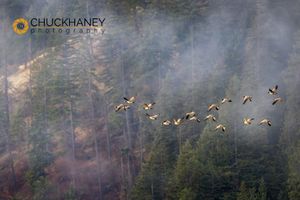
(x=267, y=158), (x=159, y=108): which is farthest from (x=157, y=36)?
(x=267, y=158)

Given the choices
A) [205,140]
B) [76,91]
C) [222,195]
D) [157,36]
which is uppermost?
[157,36]

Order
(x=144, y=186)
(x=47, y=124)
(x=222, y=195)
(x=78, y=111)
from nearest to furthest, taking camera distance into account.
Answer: (x=222, y=195) → (x=144, y=186) → (x=47, y=124) → (x=78, y=111)

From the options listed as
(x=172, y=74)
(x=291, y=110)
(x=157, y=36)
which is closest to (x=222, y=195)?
(x=291, y=110)

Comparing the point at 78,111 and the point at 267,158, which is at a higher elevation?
the point at 78,111

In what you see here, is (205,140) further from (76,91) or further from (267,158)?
(76,91)

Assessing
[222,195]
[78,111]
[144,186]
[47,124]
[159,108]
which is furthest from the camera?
[78,111]

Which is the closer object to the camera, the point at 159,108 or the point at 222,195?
the point at 222,195
